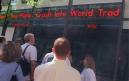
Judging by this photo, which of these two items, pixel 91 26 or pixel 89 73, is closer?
pixel 89 73

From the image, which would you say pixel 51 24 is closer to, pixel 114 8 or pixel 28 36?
pixel 114 8

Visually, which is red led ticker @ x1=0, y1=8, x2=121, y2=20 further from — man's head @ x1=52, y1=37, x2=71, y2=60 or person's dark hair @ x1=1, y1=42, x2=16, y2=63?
man's head @ x1=52, y1=37, x2=71, y2=60

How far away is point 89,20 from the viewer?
460 inches

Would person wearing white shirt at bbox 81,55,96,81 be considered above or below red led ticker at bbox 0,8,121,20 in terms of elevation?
below

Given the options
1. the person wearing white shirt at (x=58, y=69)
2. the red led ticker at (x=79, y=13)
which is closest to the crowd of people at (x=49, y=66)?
the person wearing white shirt at (x=58, y=69)

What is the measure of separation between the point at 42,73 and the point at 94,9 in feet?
23.5

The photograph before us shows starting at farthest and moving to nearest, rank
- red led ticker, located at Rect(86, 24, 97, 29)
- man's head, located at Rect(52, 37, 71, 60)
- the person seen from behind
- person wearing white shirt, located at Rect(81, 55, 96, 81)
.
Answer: red led ticker, located at Rect(86, 24, 97, 29), person wearing white shirt, located at Rect(81, 55, 96, 81), the person seen from behind, man's head, located at Rect(52, 37, 71, 60)

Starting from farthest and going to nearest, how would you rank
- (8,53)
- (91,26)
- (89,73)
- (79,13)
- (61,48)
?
1. (79,13)
2. (91,26)
3. (89,73)
4. (8,53)
5. (61,48)

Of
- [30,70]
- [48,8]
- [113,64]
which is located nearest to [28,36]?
[30,70]

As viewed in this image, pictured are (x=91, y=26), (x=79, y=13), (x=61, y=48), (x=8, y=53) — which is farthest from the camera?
(x=79, y=13)

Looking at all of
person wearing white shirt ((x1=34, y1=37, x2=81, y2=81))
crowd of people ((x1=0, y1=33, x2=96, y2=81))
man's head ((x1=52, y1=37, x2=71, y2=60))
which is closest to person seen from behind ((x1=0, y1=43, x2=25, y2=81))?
→ crowd of people ((x1=0, y1=33, x2=96, y2=81))

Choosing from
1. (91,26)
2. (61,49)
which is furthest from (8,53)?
(91,26)

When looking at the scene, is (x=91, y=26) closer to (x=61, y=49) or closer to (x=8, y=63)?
(x=8, y=63)

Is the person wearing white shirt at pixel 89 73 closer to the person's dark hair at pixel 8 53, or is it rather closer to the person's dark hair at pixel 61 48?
the person's dark hair at pixel 8 53
